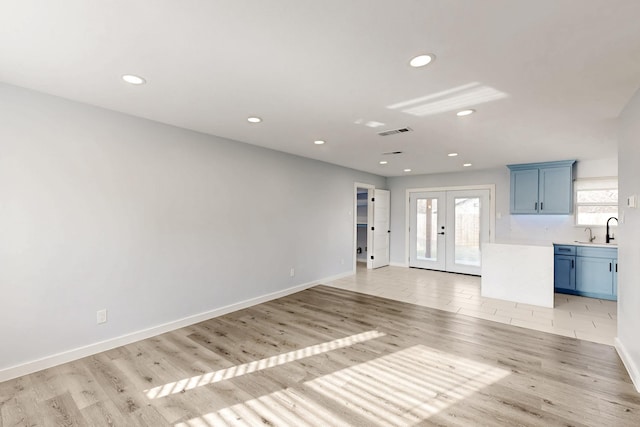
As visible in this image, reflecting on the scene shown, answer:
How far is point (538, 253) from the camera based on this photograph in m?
4.54

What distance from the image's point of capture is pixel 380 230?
24.8 ft

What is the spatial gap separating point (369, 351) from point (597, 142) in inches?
167

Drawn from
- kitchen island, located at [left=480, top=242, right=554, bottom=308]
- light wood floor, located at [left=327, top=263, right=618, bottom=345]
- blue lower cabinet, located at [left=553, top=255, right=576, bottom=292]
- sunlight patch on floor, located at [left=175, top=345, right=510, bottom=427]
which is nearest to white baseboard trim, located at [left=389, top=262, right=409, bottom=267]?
light wood floor, located at [left=327, top=263, right=618, bottom=345]

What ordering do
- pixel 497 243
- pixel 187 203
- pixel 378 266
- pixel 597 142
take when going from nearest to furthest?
pixel 187 203 → pixel 597 142 → pixel 497 243 → pixel 378 266

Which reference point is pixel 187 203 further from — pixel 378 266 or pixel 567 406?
pixel 378 266

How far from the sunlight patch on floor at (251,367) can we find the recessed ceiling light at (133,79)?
2.47 m

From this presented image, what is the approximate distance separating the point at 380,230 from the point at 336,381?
5.37 metres

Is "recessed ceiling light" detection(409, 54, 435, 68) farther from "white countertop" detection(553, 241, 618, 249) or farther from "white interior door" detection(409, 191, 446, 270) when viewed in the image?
"white interior door" detection(409, 191, 446, 270)

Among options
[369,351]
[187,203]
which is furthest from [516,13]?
[187,203]

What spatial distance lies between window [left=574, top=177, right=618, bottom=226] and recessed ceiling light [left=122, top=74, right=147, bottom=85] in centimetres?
697

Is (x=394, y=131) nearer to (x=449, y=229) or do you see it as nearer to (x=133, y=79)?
(x=133, y=79)

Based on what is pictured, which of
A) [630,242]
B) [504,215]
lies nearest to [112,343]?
[630,242]

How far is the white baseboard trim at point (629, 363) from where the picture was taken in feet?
7.89

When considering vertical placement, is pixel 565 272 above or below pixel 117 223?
below
